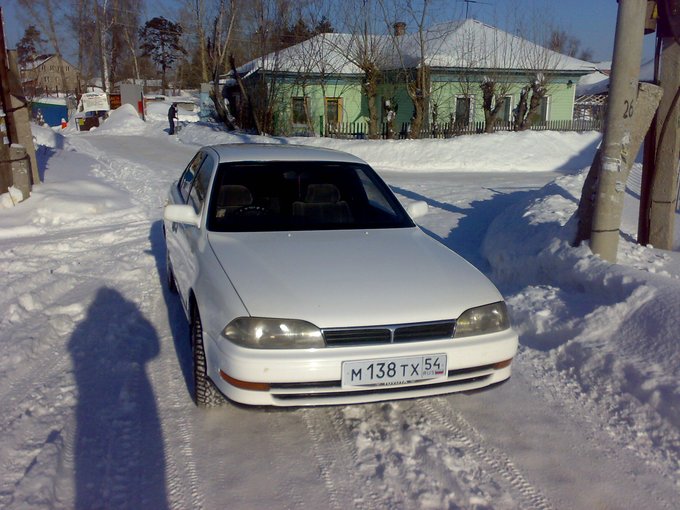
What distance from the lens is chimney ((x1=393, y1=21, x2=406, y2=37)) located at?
22906 mm

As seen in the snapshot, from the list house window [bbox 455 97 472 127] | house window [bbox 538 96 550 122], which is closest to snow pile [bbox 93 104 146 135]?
house window [bbox 455 97 472 127]

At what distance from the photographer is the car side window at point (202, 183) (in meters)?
4.72

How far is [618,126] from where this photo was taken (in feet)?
17.6

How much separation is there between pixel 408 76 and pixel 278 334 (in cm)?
2301

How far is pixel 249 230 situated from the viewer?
4324mm

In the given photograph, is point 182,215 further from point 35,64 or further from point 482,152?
point 35,64

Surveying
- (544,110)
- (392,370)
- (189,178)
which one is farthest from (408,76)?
(392,370)

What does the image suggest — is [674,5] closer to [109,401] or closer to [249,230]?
[249,230]

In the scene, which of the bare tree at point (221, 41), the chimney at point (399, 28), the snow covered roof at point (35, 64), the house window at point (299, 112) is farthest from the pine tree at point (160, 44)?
the chimney at point (399, 28)

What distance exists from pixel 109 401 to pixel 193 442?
768 mm

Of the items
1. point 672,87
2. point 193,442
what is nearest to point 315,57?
point 672,87

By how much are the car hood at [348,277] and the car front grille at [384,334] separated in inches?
1.3

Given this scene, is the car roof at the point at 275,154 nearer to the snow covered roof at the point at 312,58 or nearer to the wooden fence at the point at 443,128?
the wooden fence at the point at 443,128

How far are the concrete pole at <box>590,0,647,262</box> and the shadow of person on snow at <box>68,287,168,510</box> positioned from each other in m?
3.85
